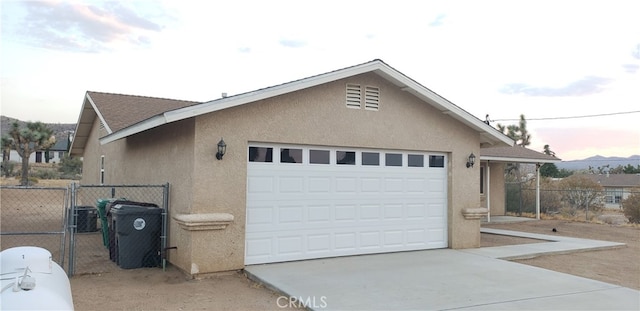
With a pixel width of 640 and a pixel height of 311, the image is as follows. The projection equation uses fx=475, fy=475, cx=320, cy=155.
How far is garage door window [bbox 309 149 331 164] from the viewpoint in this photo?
9.62 meters

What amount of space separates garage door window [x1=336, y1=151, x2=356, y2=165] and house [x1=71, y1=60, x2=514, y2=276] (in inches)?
0.9

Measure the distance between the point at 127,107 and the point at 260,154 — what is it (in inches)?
325

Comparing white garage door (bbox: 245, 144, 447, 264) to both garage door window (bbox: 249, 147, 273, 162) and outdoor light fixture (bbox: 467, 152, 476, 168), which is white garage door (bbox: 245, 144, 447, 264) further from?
outdoor light fixture (bbox: 467, 152, 476, 168)

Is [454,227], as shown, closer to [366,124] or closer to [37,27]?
[366,124]

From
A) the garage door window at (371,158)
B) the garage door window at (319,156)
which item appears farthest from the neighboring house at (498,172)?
the garage door window at (319,156)

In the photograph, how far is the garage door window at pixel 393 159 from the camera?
10.5m

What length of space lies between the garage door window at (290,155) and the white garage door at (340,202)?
0.6 inches

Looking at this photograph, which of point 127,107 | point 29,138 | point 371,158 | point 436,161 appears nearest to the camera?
point 371,158

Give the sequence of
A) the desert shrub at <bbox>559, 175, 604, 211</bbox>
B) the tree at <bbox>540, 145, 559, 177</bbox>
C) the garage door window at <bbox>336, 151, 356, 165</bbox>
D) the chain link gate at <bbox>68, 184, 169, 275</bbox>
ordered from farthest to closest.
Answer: the tree at <bbox>540, 145, 559, 177</bbox> → the desert shrub at <bbox>559, 175, 604, 211</bbox> → the garage door window at <bbox>336, 151, 356, 165</bbox> → the chain link gate at <bbox>68, 184, 169, 275</bbox>

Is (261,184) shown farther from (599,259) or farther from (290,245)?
(599,259)

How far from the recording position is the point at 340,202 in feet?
32.4

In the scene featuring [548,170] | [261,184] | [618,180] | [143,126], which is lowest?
[261,184]

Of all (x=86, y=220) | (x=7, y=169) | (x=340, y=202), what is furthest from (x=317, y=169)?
(x=7, y=169)

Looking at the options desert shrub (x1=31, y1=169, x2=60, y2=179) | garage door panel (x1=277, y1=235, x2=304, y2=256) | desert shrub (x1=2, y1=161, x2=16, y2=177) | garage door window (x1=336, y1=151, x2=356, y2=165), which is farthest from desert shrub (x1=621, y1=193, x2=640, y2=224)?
desert shrub (x1=2, y1=161, x2=16, y2=177)
